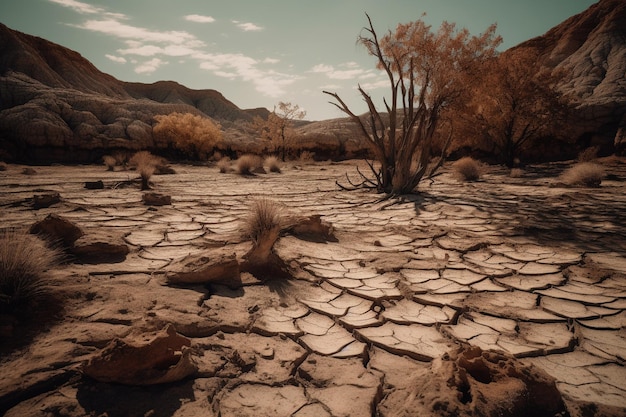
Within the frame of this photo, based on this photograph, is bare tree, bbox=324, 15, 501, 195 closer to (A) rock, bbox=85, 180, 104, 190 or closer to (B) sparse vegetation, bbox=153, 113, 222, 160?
(A) rock, bbox=85, 180, 104, 190

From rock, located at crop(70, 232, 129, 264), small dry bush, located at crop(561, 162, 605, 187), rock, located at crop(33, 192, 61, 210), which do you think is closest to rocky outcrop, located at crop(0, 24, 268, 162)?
rock, located at crop(33, 192, 61, 210)

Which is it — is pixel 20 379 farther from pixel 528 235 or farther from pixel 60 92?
pixel 60 92

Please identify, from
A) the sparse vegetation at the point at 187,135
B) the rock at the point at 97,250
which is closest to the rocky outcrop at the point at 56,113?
the sparse vegetation at the point at 187,135

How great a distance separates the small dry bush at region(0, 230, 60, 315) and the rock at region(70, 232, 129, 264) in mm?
710

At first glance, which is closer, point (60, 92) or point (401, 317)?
point (401, 317)

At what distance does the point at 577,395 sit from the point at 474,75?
11104 millimetres

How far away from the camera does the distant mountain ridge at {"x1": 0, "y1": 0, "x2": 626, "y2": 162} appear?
13881 mm

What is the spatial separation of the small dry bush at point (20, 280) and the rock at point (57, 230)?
786mm

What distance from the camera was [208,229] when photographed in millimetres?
3613

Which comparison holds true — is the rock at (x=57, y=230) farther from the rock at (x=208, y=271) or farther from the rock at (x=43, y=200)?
the rock at (x=43, y=200)

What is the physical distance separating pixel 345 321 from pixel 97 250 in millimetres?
2022

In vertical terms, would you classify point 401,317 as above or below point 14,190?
below

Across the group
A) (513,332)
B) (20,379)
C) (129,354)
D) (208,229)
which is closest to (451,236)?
(513,332)

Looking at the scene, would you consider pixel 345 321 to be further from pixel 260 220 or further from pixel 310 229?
pixel 310 229
